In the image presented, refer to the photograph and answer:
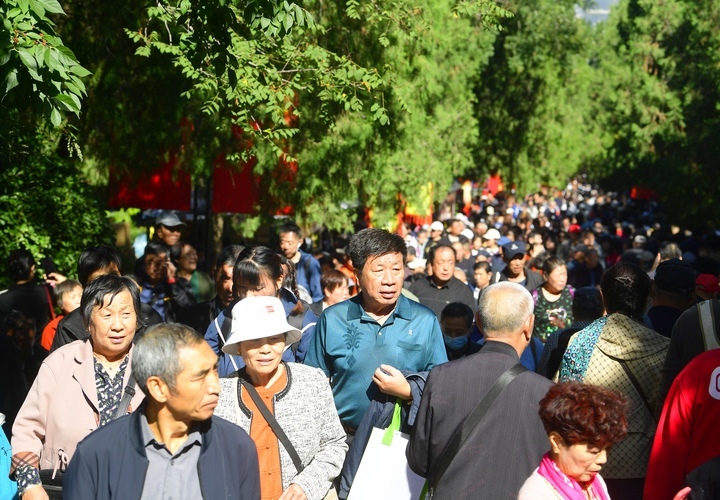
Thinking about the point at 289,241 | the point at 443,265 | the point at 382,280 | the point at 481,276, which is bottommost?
the point at 481,276

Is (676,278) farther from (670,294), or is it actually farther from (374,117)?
(374,117)

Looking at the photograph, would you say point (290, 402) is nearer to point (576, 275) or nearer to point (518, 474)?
point (518, 474)

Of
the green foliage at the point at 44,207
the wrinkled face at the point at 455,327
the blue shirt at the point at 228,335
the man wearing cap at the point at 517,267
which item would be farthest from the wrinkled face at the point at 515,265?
the blue shirt at the point at 228,335

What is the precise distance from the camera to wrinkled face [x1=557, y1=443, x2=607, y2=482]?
3848mm

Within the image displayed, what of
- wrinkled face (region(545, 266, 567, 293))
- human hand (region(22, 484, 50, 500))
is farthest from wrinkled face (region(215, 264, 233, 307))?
wrinkled face (region(545, 266, 567, 293))

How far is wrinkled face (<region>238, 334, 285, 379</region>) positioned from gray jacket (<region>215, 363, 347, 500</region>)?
0.10 m

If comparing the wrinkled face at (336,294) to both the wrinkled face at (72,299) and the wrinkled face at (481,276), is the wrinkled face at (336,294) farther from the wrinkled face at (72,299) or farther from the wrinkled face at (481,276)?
the wrinkled face at (481,276)

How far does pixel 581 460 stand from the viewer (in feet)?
12.6

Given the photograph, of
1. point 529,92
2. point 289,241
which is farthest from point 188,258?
point 529,92

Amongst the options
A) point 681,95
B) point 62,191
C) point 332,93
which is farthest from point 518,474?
point 681,95

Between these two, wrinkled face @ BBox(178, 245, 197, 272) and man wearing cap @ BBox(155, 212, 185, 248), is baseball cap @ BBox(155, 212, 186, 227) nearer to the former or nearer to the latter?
man wearing cap @ BBox(155, 212, 185, 248)

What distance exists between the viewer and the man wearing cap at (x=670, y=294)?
6.77 m

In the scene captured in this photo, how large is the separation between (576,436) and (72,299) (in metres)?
4.90

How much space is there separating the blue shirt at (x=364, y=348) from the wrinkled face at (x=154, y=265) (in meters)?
4.04
